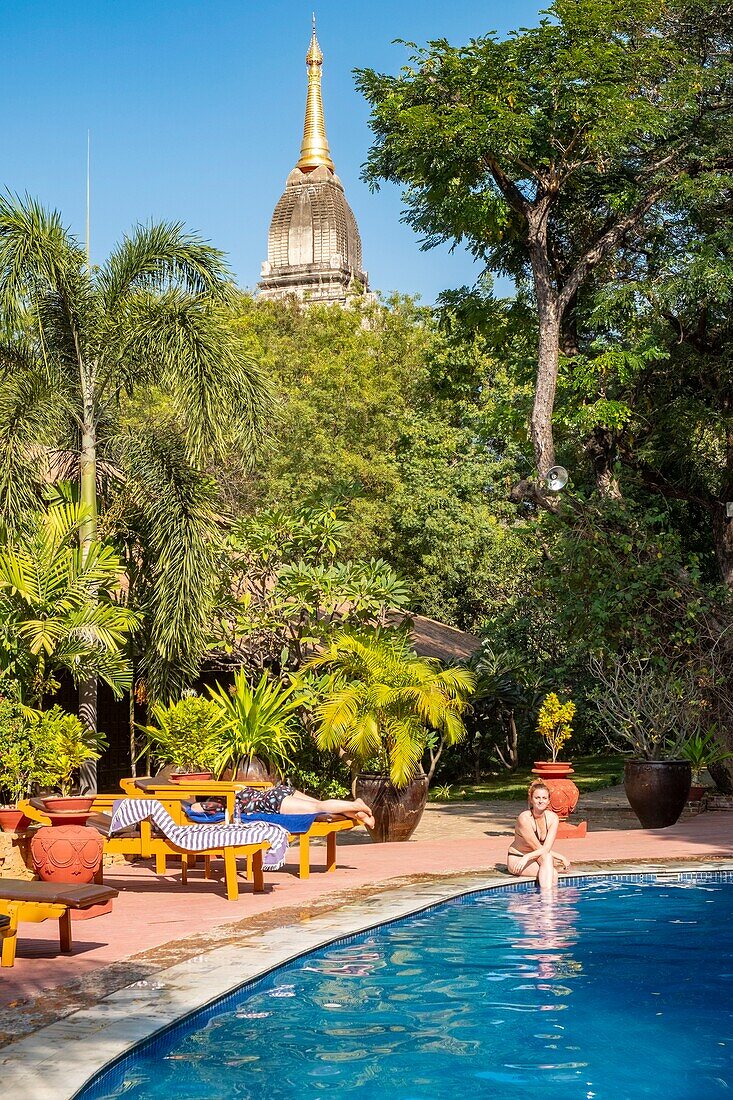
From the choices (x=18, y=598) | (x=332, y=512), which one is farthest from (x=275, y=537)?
(x=18, y=598)

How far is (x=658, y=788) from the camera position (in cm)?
1362

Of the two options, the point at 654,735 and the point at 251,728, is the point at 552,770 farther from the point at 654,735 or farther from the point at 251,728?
the point at 251,728

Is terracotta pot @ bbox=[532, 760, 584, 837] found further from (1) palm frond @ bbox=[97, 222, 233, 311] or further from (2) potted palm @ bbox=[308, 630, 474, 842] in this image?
(1) palm frond @ bbox=[97, 222, 233, 311]

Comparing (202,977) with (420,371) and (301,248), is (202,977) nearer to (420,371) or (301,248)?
(420,371)

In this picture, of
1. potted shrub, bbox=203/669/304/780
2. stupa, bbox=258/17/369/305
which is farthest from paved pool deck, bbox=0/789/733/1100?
stupa, bbox=258/17/369/305

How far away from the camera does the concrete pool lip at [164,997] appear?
16.5ft

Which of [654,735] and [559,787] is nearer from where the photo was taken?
[559,787]

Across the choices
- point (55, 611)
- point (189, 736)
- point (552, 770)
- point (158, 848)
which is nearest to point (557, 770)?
point (552, 770)

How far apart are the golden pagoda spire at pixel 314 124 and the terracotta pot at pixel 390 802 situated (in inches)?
2829

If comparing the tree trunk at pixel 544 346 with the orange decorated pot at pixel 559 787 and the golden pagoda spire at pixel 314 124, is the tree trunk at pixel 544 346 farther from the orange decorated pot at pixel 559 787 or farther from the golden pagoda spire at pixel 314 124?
the golden pagoda spire at pixel 314 124

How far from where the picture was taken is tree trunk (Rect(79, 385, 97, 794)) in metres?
13.8

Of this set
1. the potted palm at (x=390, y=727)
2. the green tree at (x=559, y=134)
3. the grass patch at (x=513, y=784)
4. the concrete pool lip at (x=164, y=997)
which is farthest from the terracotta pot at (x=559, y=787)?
the green tree at (x=559, y=134)

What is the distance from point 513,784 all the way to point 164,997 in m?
15.2

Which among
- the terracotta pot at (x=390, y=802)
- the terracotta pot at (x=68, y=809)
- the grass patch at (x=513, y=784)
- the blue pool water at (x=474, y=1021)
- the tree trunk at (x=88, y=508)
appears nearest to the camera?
the blue pool water at (x=474, y=1021)
